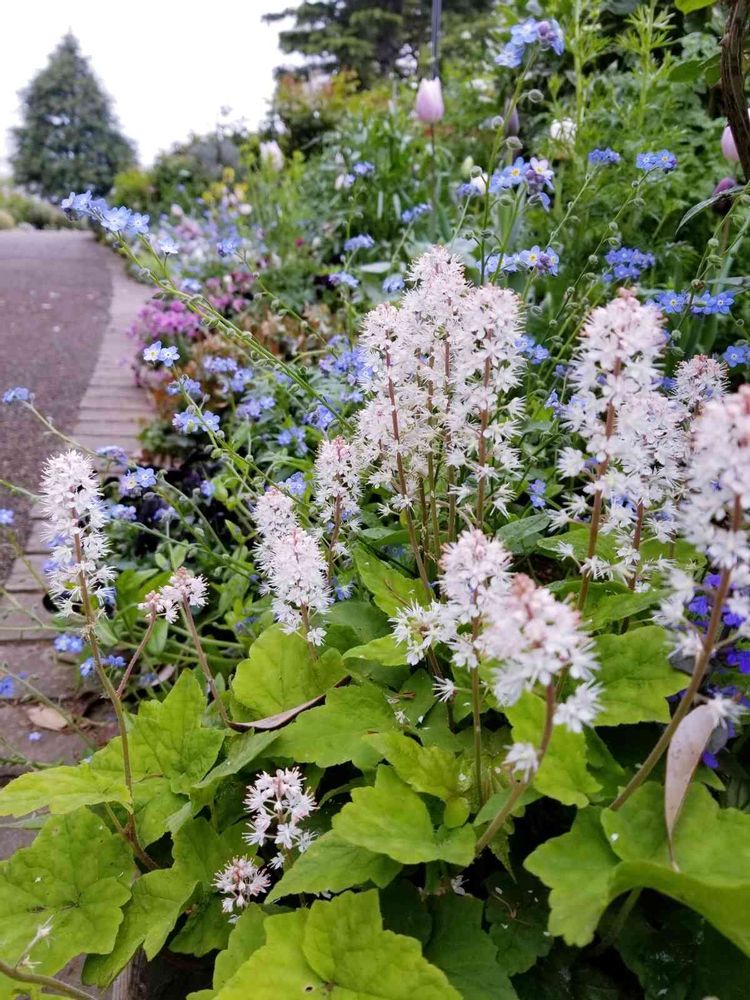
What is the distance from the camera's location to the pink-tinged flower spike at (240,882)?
1.17 m

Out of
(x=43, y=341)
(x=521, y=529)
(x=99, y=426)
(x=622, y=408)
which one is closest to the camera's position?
(x=622, y=408)

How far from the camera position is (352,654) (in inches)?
50.9

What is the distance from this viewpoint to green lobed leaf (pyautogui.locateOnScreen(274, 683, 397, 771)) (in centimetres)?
125

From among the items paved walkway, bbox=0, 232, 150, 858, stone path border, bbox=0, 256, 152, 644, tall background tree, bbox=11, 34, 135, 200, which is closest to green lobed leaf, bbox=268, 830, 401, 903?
stone path border, bbox=0, 256, 152, 644

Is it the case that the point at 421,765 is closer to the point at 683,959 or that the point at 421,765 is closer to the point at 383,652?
the point at 383,652

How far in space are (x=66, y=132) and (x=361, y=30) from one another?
11.1m

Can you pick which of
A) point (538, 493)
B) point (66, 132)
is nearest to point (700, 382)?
point (538, 493)

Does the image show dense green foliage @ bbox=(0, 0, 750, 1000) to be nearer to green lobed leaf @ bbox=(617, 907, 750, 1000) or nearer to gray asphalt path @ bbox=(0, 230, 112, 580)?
green lobed leaf @ bbox=(617, 907, 750, 1000)

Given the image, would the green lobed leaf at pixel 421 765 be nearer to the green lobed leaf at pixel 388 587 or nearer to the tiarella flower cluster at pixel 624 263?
the green lobed leaf at pixel 388 587

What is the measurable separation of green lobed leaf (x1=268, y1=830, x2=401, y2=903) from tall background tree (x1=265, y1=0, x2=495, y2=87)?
69.6 ft

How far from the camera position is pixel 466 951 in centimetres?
108

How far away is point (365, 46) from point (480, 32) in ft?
14.7

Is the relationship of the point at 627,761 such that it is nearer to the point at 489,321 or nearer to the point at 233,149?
the point at 489,321

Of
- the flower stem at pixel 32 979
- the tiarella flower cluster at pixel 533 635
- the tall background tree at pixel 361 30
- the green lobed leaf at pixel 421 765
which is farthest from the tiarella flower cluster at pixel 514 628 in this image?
the tall background tree at pixel 361 30
